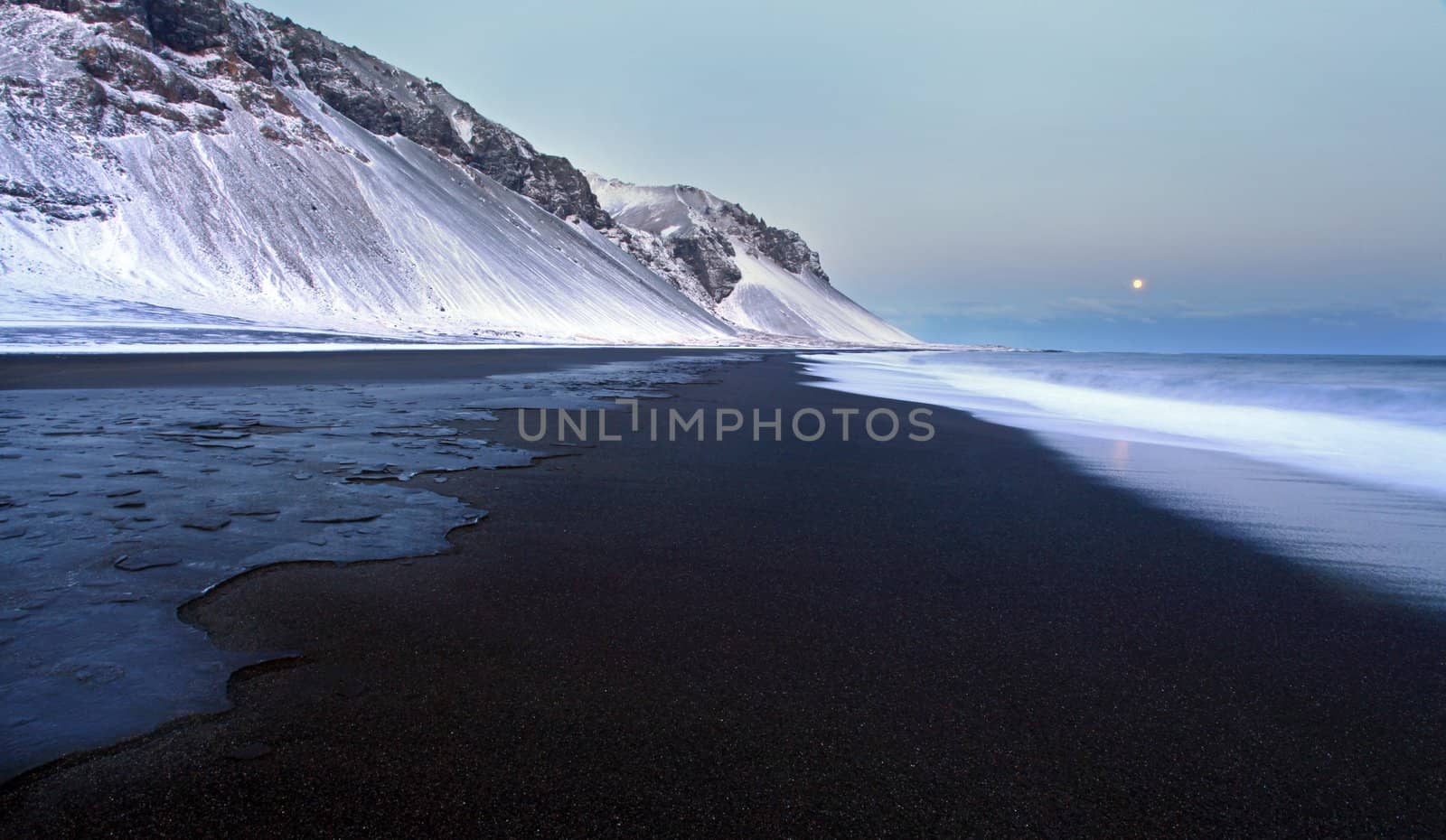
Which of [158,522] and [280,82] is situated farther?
[280,82]

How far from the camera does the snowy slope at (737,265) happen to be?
150625 mm

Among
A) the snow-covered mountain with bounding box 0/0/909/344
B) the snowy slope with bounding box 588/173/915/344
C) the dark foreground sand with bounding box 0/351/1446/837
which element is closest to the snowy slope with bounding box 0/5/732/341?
the snow-covered mountain with bounding box 0/0/909/344

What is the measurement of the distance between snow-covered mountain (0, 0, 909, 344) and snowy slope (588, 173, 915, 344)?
132 ft

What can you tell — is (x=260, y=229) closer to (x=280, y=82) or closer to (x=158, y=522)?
(x=280, y=82)

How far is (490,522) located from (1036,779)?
3.55 m

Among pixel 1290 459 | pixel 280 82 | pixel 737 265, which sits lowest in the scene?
pixel 1290 459

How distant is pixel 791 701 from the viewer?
2.46 meters

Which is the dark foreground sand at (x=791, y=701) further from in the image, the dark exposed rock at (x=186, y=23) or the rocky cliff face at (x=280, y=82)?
the dark exposed rock at (x=186, y=23)

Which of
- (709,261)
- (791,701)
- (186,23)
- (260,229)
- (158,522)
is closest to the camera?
(791,701)

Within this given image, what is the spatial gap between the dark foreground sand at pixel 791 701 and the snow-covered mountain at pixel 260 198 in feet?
148

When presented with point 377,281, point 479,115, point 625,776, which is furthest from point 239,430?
point 479,115

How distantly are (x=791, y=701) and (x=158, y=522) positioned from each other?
4.01 metres

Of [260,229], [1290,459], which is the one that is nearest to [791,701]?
[1290,459]

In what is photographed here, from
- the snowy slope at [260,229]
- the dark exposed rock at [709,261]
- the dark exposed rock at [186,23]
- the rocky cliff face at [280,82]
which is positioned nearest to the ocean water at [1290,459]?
the snowy slope at [260,229]
